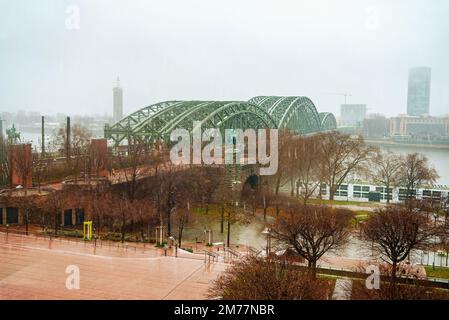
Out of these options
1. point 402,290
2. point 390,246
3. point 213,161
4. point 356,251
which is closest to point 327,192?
point 213,161

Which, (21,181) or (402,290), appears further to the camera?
(21,181)

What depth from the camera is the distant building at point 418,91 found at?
1334 centimetres

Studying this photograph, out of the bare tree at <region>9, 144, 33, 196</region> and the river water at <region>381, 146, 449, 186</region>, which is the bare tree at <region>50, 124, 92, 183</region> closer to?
the bare tree at <region>9, 144, 33, 196</region>

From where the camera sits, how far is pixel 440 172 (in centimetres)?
1426

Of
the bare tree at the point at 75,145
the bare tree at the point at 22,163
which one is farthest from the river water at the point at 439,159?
the bare tree at the point at 22,163

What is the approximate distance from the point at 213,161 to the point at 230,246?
4.50 metres

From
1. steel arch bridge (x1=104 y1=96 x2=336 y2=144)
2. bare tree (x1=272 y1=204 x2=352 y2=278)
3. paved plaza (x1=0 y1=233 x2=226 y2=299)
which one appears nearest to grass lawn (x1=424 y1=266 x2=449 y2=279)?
bare tree (x1=272 y1=204 x2=352 y2=278)

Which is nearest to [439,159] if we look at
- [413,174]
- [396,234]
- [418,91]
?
[418,91]

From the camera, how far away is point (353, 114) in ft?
90.0

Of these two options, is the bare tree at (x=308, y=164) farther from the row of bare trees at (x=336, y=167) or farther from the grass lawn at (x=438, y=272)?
the grass lawn at (x=438, y=272)

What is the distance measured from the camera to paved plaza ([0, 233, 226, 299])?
4.56 metres

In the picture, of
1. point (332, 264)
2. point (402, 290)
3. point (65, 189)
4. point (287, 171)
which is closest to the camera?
point (402, 290)

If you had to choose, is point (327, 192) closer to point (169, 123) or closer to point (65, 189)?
point (169, 123)

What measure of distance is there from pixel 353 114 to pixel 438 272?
72.7 ft
